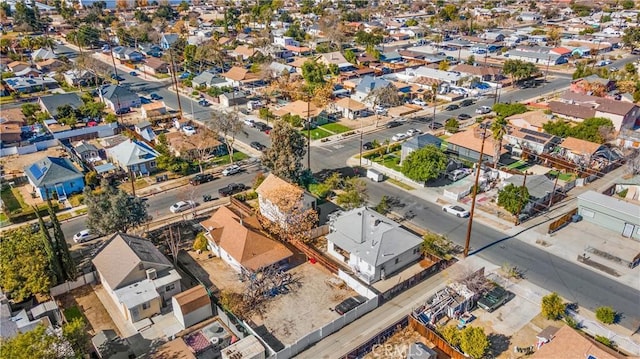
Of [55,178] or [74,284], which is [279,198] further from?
[55,178]

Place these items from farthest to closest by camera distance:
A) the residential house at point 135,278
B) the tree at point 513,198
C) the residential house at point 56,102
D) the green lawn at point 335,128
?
the residential house at point 56,102 → the green lawn at point 335,128 → the tree at point 513,198 → the residential house at point 135,278

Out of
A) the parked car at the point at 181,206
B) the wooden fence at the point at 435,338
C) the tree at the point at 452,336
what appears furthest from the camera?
the parked car at the point at 181,206

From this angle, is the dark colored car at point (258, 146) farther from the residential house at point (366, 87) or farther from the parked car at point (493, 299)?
the parked car at point (493, 299)

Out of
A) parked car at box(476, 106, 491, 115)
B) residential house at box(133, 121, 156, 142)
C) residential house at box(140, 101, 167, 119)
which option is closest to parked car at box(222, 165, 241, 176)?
residential house at box(133, 121, 156, 142)

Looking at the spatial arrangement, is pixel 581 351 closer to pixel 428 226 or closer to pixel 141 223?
pixel 428 226

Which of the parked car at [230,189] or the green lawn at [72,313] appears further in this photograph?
the parked car at [230,189]

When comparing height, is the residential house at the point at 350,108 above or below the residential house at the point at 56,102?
below

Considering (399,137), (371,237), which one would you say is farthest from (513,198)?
(399,137)

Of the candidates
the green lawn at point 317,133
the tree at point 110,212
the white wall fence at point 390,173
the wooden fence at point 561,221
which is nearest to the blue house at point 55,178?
the tree at point 110,212
